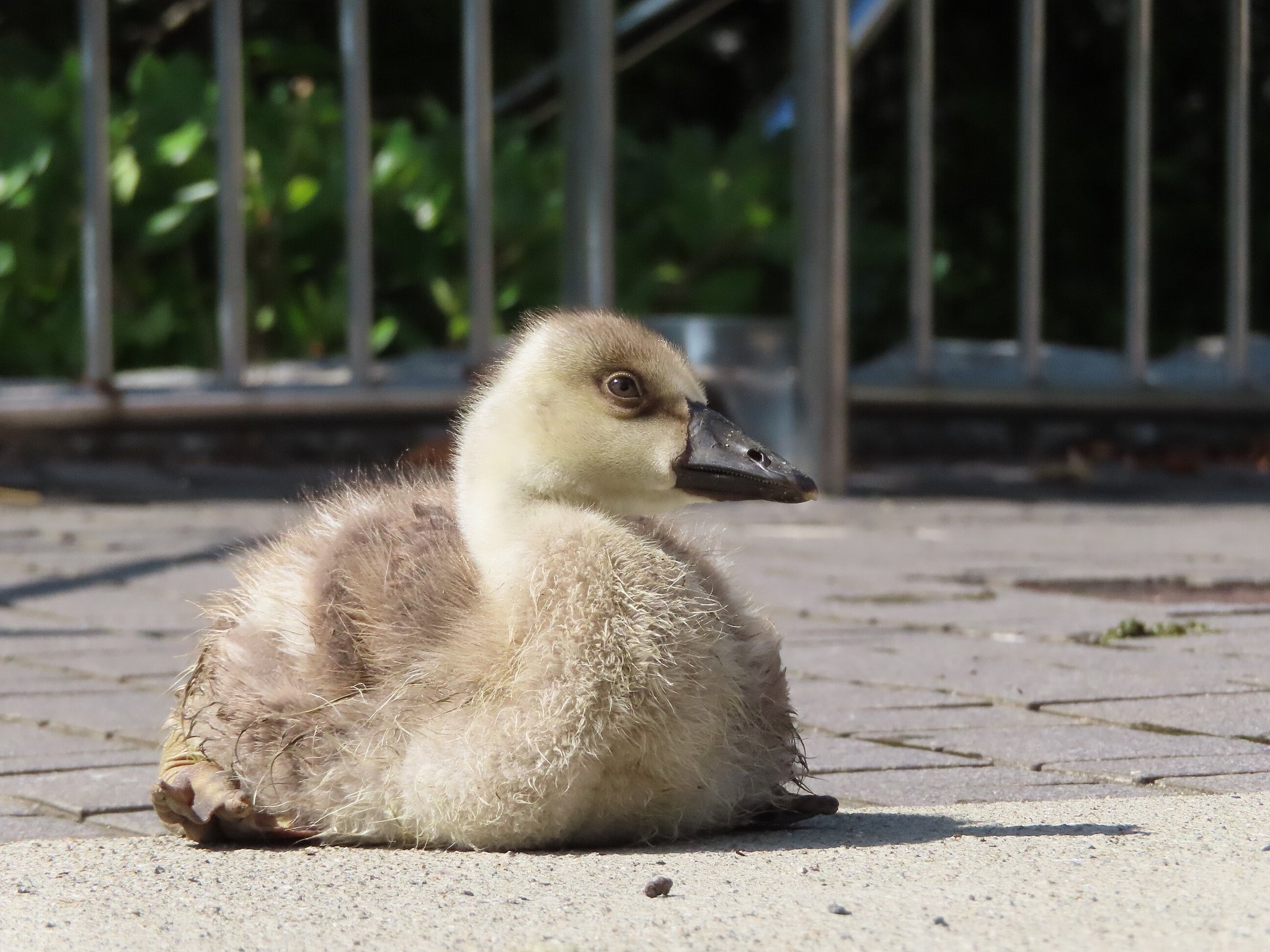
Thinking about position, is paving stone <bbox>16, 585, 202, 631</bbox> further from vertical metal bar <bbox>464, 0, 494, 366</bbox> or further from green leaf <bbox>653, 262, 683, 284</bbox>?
green leaf <bbox>653, 262, 683, 284</bbox>

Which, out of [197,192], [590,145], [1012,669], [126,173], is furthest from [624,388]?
[126,173]

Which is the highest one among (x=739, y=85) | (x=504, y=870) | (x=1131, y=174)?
(x=739, y=85)

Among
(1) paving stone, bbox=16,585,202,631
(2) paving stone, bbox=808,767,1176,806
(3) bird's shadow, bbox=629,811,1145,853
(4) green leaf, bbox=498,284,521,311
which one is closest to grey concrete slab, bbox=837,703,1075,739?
(2) paving stone, bbox=808,767,1176,806

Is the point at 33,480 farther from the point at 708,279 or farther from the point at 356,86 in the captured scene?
the point at 708,279

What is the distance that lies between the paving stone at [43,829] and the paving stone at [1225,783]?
180 centimetres

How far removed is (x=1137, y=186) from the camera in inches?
407

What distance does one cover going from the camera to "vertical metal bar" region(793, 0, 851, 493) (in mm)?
9305

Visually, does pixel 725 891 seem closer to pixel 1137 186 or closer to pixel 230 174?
pixel 230 174

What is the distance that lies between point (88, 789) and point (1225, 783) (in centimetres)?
199

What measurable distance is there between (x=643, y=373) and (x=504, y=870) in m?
0.84

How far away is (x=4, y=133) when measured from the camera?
10062 millimetres

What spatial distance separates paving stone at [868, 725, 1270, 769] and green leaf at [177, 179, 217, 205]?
23.8 ft

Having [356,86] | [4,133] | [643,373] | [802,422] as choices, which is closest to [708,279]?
[802,422]

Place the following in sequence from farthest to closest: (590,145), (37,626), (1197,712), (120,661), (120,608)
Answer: (590,145) → (120,608) → (37,626) → (120,661) → (1197,712)
